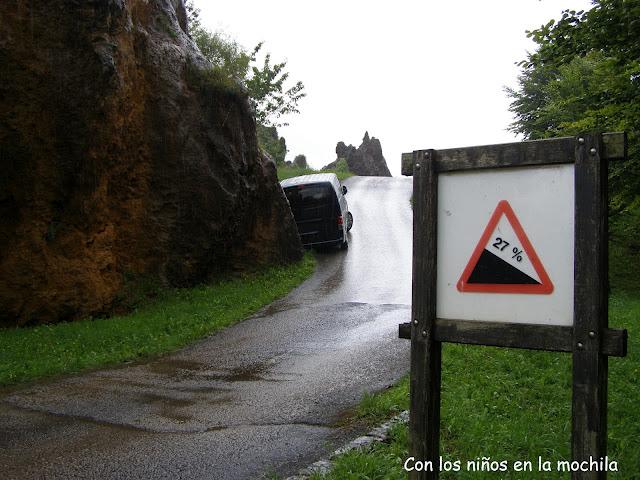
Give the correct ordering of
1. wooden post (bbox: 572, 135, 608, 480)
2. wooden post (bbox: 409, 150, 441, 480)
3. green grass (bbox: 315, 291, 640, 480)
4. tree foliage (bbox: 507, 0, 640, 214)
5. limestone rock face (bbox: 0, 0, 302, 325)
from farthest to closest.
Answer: limestone rock face (bbox: 0, 0, 302, 325), tree foliage (bbox: 507, 0, 640, 214), green grass (bbox: 315, 291, 640, 480), wooden post (bbox: 409, 150, 441, 480), wooden post (bbox: 572, 135, 608, 480)

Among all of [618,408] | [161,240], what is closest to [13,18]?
[161,240]

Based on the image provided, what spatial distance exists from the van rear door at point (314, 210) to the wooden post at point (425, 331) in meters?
16.8

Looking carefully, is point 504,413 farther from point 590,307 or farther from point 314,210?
point 314,210

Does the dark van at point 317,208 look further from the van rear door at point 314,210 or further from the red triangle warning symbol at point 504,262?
the red triangle warning symbol at point 504,262

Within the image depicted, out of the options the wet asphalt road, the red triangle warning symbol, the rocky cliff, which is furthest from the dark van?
the rocky cliff

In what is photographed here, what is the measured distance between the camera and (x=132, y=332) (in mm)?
11086

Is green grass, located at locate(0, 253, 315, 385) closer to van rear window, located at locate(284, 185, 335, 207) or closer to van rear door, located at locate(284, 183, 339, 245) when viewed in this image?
van rear door, located at locate(284, 183, 339, 245)

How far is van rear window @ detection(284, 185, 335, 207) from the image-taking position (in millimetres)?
20641

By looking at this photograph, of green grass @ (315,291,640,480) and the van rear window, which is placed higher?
the van rear window

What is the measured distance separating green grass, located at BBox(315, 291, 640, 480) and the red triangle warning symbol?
1.81 m

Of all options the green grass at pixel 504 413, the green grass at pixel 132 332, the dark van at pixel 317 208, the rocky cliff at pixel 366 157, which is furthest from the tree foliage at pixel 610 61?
the rocky cliff at pixel 366 157

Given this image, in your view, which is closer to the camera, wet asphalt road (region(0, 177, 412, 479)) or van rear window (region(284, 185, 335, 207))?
wet asphalt road (region(0, 177, 412, 479))

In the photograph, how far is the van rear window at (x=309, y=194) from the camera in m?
20.6

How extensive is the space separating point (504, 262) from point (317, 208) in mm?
17506
